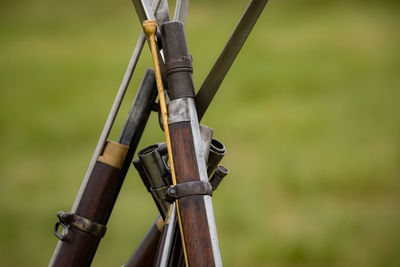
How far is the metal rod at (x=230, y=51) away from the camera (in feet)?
2.60

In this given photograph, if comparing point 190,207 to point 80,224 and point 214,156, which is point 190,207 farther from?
point 80,224

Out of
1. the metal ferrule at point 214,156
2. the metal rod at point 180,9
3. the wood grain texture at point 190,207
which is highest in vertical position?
the metal rod at point 180,9

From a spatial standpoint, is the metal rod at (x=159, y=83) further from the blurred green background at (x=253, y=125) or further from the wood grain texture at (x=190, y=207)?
the blurred green background at (x=253, y=125)

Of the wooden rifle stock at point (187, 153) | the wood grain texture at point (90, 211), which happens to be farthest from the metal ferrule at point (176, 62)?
the wood grain texture at point (90, 211)

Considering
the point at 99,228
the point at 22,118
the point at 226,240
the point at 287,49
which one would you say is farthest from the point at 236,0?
the point at 99,228

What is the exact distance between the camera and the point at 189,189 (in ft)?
2.49

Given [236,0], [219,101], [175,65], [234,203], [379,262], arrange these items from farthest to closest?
[236,0]
[219,101]
[234,203]
[379,262]
[175,65]

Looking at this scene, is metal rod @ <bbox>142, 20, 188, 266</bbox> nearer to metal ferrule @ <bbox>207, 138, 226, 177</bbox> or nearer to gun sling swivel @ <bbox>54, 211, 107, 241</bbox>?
metal ferrule @ <bbox>207, 138, 226, 177</bbox>

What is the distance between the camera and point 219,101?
2709 millimetres

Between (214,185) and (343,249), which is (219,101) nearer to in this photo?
(343,249)

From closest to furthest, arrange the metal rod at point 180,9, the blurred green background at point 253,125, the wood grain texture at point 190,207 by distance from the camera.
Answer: the wood grain texture at point 190,207 < the metal rod at point 180,9 < the blurred green background at point 253,125

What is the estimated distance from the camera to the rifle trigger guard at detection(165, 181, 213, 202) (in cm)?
76

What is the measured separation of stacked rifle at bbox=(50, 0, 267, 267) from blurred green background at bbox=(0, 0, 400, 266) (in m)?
1.08

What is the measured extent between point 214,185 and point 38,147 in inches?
71.0
